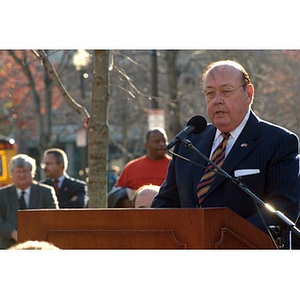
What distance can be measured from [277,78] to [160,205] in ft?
102

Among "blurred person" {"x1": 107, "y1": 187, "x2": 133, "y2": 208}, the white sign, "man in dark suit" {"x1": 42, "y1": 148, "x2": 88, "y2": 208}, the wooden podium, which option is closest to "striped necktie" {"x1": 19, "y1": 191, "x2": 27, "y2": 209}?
"man in dark suit" {"x1": 42, "y1": 148, "x2": 88, "y2": 208}

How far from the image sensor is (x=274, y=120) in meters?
33.3

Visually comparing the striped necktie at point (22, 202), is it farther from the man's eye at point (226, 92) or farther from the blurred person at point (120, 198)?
the man's eye at point (226, 92)

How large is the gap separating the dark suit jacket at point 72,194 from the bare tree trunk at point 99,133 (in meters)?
4.14

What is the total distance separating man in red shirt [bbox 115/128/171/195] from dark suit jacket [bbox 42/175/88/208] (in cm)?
125

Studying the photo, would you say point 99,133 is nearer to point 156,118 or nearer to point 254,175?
point 254,175

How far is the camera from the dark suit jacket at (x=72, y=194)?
15232 millimetres

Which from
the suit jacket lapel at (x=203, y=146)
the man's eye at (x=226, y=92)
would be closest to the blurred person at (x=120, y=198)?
the suit jacket lapel at (x=203, y=146)

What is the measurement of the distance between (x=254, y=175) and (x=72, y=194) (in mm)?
9547

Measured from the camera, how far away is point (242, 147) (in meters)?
6.29

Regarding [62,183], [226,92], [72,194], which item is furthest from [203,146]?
[62,183]

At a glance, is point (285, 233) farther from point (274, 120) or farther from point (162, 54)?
point (274, 120)

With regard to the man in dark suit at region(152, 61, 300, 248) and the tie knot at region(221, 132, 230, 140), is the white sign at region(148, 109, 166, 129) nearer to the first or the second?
the man in dark suit at region(152, 61, 300, 248)
